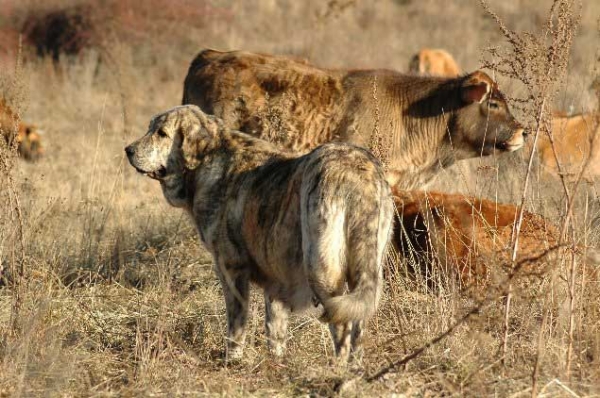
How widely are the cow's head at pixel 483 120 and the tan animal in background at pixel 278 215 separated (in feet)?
13.2

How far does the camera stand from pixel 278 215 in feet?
19.7

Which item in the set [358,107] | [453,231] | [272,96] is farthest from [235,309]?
[358,107]

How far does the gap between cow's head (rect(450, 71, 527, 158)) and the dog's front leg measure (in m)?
4.54

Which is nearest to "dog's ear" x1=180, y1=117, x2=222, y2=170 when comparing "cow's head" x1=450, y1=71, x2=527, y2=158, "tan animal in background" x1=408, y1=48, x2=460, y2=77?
"cow's head" x1=450, y1=71, x2=527, y2=158

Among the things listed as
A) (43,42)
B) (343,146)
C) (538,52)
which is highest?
(538,52)

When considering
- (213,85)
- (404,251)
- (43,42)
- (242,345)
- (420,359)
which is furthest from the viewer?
(43,42)

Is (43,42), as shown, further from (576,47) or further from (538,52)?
(538,52)

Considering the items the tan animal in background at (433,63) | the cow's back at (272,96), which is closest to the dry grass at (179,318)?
the cow's back at (272,96)

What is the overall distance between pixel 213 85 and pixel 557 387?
18.1ft

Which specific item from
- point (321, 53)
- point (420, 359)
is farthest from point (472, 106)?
point (321, 53)

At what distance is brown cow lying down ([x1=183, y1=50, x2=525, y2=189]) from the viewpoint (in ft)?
32.7

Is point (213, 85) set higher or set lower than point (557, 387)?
higher

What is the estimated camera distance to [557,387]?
216 inches

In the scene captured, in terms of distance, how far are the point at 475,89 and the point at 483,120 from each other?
1.06ft
